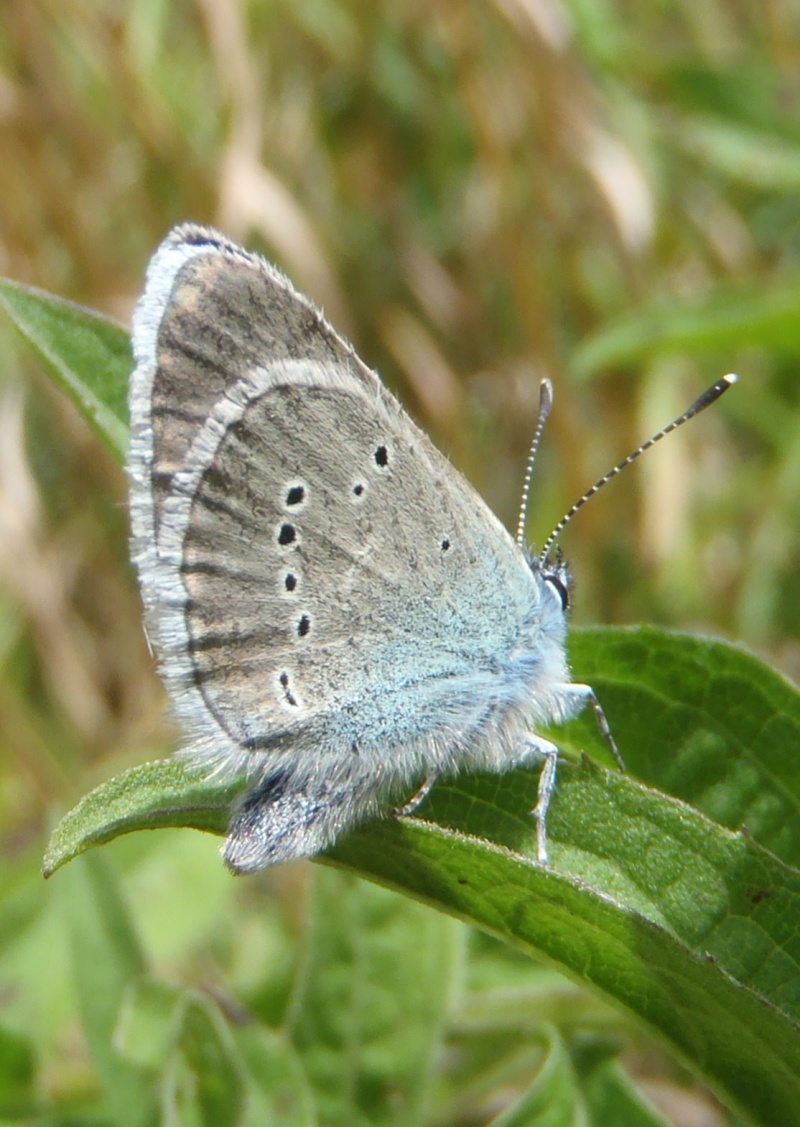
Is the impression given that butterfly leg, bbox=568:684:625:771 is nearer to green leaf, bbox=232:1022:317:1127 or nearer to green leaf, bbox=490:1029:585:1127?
green leaf, bbox=490:1029:585:1127

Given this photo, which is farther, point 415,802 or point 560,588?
point 560,588

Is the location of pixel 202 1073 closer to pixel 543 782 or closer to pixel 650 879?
pixel 543 782

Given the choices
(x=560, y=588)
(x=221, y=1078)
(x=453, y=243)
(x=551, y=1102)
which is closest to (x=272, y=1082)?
(x=221, y=1078)

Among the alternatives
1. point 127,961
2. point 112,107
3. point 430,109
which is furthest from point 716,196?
point 127,961

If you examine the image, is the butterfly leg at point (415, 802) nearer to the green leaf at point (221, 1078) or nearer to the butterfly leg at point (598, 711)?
the butterfly leg at point (598, 711)

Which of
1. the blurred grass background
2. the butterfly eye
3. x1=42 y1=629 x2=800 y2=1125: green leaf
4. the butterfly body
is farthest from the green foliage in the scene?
the blurred grass background

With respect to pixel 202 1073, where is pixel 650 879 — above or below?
above

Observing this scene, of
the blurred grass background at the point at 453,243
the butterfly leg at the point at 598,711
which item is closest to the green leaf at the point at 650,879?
the butterfly leg at the point at 598,711
